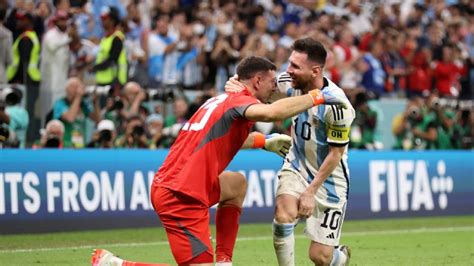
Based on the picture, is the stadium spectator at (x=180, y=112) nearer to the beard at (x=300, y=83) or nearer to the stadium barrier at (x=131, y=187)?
the stadium barrier at (x=131, y=187)

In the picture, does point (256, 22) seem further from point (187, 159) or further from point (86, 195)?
point (187, 159)

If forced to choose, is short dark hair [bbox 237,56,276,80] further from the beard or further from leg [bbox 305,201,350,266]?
leg [bbox 305,201,350,266]

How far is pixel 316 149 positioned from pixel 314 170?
19cm

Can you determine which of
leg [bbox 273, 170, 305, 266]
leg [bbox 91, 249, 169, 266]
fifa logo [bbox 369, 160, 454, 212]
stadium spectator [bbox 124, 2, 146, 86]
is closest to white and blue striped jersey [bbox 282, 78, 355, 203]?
leg [bbox 273, 170, 305, 266]

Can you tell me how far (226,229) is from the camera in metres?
8.88

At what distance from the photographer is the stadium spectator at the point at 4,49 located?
15.5m

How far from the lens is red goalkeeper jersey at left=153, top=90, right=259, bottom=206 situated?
794 centimetres

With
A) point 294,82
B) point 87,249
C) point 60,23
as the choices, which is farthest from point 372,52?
point 294,82

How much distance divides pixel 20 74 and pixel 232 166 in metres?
3.68

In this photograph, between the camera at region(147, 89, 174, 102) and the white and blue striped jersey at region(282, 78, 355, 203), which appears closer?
the white and blue striped jersey at region(282, 78, 355, 203)

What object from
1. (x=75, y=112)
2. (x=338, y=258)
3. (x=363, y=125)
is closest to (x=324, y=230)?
(x=338, y=258)

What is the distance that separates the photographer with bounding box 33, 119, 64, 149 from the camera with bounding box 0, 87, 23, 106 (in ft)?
1.98

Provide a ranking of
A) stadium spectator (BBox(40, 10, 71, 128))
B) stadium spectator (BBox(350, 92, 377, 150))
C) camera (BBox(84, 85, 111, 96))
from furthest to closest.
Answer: stadium spectator (BBox(350, 92, 377, 150))
camera (BBox(84, 85, 111, 96))
stadium spectator (BBox(40, 10, 71, 128))

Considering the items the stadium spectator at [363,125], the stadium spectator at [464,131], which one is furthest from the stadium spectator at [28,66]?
the stadium spectator at [464,131]
